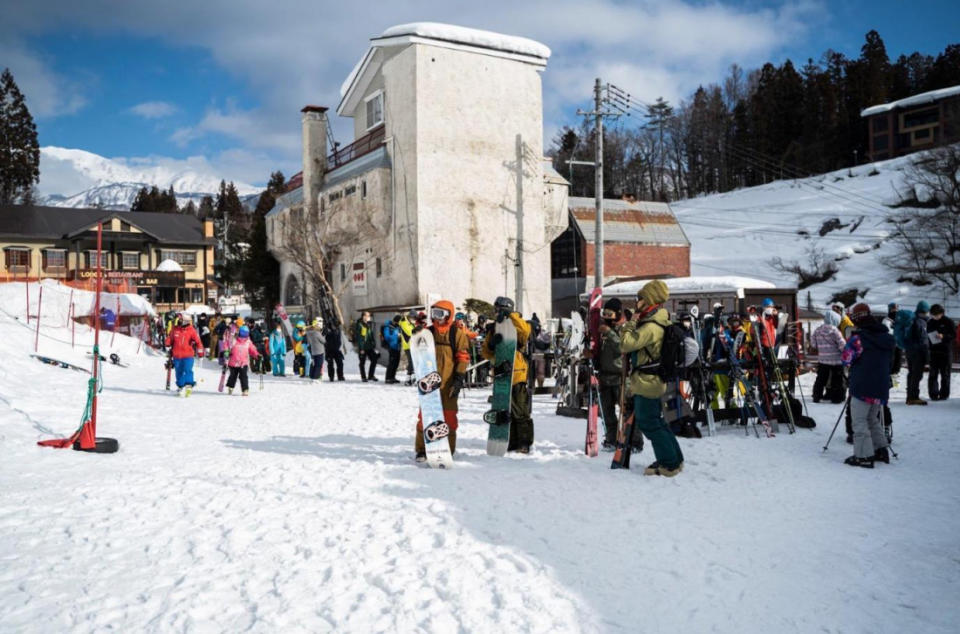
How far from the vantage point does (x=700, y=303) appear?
23.1 metres

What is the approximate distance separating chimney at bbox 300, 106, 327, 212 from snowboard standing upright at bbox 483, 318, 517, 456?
26.8 meters

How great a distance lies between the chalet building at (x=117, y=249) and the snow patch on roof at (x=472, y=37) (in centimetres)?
3502

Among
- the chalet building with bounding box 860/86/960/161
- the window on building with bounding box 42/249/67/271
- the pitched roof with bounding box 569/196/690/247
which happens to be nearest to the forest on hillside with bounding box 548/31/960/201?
the chalet building with bounding box 860/86/960/161

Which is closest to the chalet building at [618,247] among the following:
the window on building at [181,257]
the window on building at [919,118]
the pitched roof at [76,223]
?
the window on building at [181,257]

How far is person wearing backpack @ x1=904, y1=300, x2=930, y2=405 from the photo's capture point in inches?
474

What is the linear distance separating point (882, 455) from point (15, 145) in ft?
243

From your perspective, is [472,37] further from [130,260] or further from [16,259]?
[16,259]

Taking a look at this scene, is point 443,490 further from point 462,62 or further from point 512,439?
point 462,62

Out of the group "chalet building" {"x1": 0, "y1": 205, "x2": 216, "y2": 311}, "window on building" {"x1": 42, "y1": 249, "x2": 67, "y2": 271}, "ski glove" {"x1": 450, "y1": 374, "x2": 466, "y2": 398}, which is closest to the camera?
"ski glove" {"x1": 450, "y1": 374, "x2": 466, "y2": 398}

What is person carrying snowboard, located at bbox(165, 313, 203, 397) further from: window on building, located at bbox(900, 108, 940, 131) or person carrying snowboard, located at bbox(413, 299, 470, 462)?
window on building, located at bbox(900, 108, 940, 131)

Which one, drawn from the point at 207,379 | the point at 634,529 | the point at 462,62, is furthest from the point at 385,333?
the point at 462,62

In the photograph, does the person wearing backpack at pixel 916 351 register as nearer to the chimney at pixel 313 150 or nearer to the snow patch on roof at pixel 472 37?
the snow patch on roof at pixel 472 37

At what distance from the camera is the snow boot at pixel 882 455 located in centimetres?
739

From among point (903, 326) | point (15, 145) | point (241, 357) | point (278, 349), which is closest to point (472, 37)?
point (278, 349)
